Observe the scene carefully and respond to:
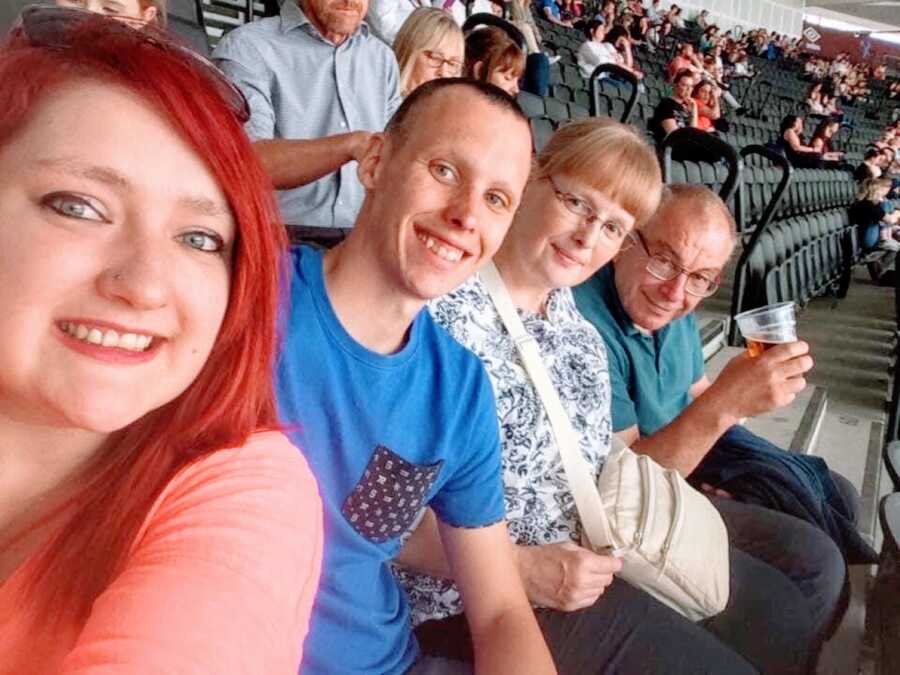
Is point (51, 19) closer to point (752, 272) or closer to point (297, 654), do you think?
point (297, 654)

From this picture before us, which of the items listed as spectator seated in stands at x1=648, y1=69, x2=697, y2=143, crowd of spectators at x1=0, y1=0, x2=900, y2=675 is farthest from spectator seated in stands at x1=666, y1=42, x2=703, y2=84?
crowd of spectators at x1=0, y1=0, x2=900, y2=675

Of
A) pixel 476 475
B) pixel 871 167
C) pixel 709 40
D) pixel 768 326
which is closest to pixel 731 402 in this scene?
pixel 768 326

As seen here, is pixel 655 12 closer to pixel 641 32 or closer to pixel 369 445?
pixel 641 32

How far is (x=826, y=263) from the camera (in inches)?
257

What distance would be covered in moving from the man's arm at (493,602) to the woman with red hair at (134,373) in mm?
416

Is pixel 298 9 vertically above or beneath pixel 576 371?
above

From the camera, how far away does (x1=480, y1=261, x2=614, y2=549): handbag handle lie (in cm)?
131

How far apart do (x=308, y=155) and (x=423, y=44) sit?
1177 millimetres

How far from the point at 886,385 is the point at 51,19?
4.70 metres

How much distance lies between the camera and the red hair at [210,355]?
2.09ft

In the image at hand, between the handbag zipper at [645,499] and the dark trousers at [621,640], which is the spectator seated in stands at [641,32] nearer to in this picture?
the handbag zipper at [645,499]

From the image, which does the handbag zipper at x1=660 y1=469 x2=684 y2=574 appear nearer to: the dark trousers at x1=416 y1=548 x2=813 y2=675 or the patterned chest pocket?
the dark trousers at x1=416 y1=548 x2=813 y2=675

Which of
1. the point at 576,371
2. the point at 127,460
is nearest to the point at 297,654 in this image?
the point at 127,460

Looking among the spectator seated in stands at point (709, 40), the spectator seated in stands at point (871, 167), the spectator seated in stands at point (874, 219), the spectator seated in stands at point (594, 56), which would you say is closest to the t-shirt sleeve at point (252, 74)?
the spectator seated in stands at point (594, 56)
